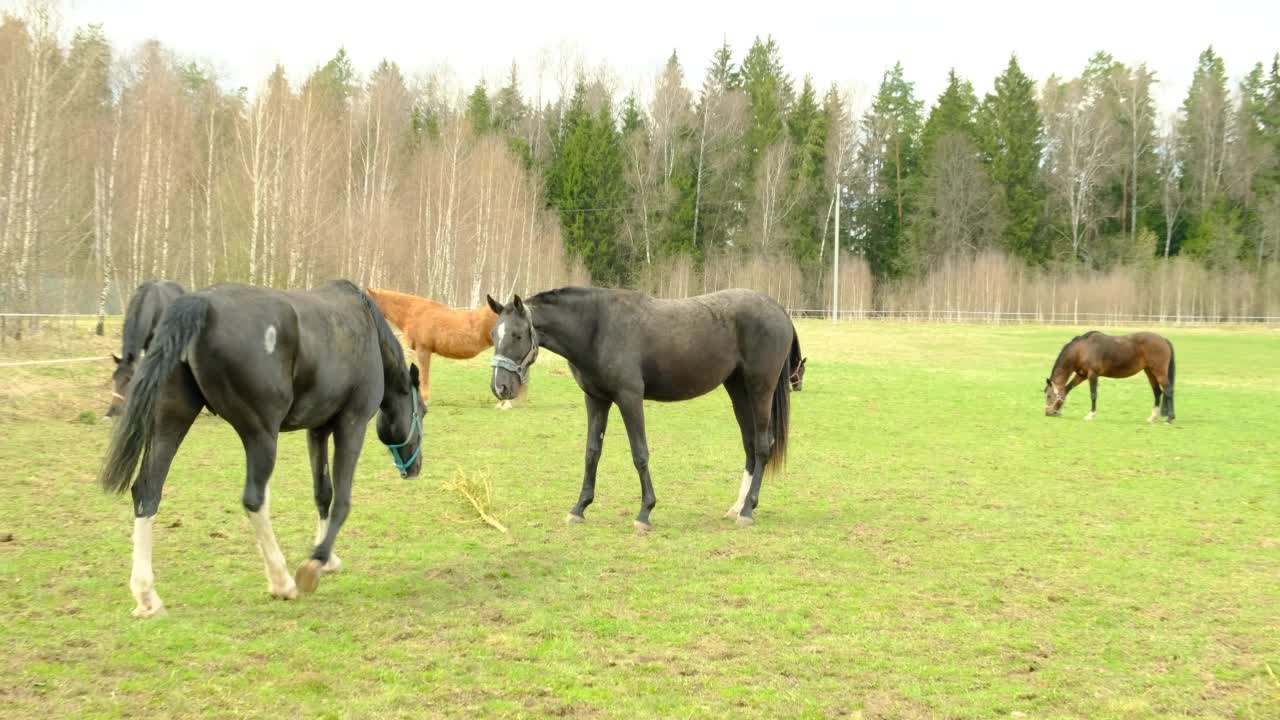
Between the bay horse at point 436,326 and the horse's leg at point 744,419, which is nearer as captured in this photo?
the horse's leg at point 744,419

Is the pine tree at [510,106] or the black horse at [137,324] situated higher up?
the pine tree at [510,106]

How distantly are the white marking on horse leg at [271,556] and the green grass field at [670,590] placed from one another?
113 millimetres

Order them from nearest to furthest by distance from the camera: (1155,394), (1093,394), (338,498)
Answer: (338,498) < (1155,394) < (1093,394)

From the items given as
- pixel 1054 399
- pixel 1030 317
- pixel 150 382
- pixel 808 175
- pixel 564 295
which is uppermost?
pixel 808 175

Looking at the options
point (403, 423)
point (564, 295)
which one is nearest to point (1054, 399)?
point (564, 295)

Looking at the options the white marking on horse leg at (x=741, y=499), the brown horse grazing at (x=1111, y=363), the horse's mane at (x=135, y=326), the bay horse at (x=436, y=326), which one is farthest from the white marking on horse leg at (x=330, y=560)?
the brown horse grazing at (x=1111, y=363)

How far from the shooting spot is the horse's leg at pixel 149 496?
4945mm

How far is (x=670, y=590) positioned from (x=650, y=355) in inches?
106

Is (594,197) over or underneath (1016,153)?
underneath

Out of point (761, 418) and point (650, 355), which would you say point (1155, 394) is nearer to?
point (761, 418)

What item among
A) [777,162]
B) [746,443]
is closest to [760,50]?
[777,162]

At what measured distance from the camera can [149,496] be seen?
4.98 meters

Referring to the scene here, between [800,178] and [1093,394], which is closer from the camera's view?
[1093,394]

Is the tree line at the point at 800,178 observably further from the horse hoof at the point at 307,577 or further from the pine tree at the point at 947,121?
the horse hoof at the point at 307,577
